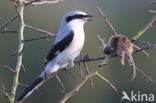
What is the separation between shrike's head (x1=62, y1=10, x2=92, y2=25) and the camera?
3.17 m

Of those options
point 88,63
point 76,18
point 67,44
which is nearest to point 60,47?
point 67,44

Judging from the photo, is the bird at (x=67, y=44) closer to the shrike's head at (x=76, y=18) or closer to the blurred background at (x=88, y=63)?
the shrike's head at (x=76, y=18)

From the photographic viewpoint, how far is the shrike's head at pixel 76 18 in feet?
10.4

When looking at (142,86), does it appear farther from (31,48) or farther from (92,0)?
(92,0)

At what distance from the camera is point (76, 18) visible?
3215 millimetres

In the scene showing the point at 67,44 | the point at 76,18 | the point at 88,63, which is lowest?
the point at 88,63

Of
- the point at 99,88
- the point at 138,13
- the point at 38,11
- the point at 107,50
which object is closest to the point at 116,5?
the point at 138,13

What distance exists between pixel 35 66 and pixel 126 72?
2633 mm

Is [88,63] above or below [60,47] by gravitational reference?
below

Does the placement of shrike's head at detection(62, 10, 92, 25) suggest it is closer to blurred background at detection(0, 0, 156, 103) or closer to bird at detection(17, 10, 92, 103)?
bird at detection(17, 10, 92, 103)

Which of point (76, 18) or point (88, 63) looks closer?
point (76, 18)

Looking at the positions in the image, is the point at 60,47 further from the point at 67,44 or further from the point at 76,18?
the point at 76,18

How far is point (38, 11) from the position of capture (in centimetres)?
1348

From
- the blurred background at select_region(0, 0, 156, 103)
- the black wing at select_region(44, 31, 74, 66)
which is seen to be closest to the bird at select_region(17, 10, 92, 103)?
the black wing at select_region(44, 31, 74, 66)
